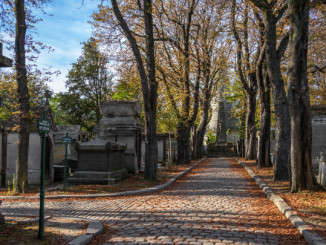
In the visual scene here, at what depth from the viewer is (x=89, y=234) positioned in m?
5.50

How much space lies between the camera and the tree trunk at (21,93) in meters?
11.2

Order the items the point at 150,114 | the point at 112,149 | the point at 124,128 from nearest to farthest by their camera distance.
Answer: the point at 112,149
the point at 150,114
the point at 124,128

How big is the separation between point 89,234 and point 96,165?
24.8 ft

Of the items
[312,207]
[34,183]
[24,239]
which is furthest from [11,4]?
[312,207]

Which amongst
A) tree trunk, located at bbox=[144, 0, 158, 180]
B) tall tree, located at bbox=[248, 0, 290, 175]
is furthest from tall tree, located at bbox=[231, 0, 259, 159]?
tree trunk, located at bbox=[144, 0, 158, 180]

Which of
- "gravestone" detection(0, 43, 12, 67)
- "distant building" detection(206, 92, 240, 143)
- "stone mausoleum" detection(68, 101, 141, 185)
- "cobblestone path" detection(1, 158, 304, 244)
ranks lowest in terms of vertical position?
"cobblestone path" detection(1, 158, 304, 244)

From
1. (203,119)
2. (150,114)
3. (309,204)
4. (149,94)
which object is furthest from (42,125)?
(203,119)

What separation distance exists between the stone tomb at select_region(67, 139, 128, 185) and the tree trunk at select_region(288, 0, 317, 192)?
6.50m

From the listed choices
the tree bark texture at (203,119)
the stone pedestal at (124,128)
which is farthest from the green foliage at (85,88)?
the stone pedestal at (124,128)

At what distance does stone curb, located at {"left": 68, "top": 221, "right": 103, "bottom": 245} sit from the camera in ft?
16.6

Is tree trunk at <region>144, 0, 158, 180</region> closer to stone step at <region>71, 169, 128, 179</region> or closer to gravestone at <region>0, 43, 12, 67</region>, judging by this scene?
stone step at <region>71, 169, 128, 179</region>

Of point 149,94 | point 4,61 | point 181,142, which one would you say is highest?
point 149,94

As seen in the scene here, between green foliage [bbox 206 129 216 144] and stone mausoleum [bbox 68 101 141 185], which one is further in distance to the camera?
green foliage [bbox 206 129 216 144]

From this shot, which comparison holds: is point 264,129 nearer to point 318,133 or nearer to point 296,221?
point 318,133
